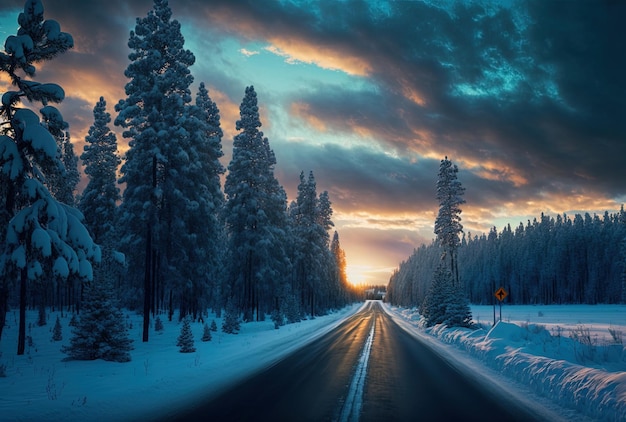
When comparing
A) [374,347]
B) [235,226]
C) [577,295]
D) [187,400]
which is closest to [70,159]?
[235,226]

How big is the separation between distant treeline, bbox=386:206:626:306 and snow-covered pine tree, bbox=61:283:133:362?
355 feet

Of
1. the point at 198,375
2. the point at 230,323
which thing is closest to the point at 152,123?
the point at 230,323

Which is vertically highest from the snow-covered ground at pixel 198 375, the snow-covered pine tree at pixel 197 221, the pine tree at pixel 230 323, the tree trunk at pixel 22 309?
the snow-covered pine tree at pixel 197 221

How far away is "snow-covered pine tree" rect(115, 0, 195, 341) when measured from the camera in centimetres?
2216

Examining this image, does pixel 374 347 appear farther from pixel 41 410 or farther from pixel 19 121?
pixel 19 121

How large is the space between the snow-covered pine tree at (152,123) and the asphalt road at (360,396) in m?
11.5

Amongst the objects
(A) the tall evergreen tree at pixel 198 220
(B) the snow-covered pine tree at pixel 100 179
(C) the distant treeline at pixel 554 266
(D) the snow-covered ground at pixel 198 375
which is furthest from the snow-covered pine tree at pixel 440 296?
(C) the distant treeline at pixel 554 266

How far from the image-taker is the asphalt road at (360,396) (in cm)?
767

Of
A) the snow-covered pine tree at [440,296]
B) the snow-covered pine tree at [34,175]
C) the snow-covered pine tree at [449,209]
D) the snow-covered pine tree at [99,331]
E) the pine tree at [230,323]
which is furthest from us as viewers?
the snow-covered pine tree at [449,209]

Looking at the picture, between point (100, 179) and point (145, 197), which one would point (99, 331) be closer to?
point (145, 197)

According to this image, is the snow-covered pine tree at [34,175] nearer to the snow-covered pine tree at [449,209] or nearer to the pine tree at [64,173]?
the pine tree at [64,173]

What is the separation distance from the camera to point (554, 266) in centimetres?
10962

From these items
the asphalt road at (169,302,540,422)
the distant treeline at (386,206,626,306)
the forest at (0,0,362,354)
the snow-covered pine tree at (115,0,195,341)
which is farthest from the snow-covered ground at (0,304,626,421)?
the distant treeline at (386,206,626,306)

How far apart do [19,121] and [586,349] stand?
2051 centimetres
